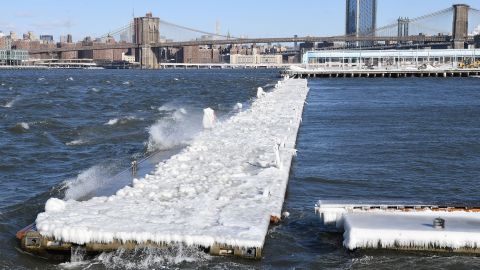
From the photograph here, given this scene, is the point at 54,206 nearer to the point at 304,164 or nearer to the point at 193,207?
the point at 193,207

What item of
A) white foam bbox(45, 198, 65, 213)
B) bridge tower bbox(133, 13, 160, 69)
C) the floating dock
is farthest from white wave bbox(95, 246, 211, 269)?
bridge tower bbox(133, 13, 160, 69)

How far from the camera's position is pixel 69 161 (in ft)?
64.4

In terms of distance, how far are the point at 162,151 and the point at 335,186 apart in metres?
5.98

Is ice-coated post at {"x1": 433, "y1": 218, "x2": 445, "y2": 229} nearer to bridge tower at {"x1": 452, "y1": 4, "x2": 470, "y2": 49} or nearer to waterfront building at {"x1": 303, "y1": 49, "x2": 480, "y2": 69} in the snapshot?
waterfront building at {"x1": 303, "y1": 49, "x2": 480, "y2": 69}

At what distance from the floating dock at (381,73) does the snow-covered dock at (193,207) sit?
263 ft

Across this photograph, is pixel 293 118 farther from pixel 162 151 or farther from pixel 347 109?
pixel 347 109

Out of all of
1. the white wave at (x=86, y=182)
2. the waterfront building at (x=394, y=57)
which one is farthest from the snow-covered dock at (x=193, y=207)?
the waterfront building at (x=394, y=57)

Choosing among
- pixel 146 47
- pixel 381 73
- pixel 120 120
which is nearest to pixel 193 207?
pixel 120 120

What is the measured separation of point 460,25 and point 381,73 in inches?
3414

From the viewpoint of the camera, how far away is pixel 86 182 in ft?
51.2

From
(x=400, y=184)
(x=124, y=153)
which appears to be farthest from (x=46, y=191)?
Answer: (x=400, y=184)

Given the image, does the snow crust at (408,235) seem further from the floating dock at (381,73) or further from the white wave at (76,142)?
the floating dock at (381,73)

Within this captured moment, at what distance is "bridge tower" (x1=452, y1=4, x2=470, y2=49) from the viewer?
170 meters

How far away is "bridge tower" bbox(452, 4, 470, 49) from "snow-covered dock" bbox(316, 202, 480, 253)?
16485cm
